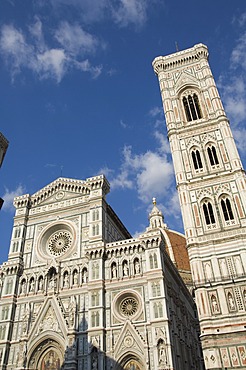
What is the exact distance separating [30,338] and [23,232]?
9127 millimetres

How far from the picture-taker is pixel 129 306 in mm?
25078

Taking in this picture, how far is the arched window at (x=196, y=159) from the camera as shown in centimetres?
2961

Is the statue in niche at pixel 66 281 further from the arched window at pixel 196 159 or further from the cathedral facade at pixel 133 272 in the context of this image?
the arched window at pixel 196 159

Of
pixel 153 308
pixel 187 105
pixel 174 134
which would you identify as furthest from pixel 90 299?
pixel 187 105

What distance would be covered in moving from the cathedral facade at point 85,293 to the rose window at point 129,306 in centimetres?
7

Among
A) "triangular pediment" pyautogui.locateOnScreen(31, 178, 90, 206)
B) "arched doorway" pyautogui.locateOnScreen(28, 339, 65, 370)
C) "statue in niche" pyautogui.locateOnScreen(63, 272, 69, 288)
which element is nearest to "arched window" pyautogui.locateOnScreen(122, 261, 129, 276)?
"statue in niche" pyautogui.locateOnScreen(63, 272, 69, 288)

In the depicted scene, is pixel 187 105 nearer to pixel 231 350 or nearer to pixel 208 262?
pixel 208 262

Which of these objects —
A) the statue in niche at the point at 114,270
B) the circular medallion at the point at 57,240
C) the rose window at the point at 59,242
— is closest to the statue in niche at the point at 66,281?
the circular medallion at the point at 57,240

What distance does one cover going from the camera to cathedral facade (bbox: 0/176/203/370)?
23.4 meters

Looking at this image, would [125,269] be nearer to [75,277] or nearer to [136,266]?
[136,266]

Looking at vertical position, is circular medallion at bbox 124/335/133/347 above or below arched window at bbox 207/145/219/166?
below

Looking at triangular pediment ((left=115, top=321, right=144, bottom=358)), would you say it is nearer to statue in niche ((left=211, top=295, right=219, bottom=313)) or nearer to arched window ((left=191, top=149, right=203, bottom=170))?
statue in niche ((left=211, top=295, right=219, bottom=313))

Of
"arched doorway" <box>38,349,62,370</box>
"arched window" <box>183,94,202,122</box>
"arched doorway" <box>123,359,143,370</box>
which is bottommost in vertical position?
"arched doorway" <box>123,359,143,370</box>

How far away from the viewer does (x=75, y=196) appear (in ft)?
104
